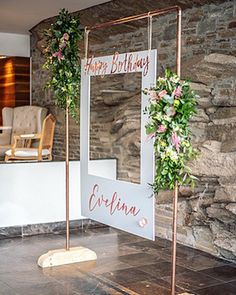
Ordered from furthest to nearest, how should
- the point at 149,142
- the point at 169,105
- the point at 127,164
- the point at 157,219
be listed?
1. the point at 127,164
2. the point at 157,219
3. the point at 149,142
4. the point at 169,105

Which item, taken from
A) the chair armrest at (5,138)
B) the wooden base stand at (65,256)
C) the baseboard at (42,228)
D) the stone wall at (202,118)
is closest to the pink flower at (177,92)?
the stone wall at (202,118)

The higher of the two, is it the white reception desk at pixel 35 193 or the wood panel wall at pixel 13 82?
the wood panel wall at pixel 13 82

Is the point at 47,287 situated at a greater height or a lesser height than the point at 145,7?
lesser

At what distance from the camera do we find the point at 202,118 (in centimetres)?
471

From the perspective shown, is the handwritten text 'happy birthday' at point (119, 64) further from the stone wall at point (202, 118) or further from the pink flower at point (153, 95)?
the stone wall at point (202, 118)

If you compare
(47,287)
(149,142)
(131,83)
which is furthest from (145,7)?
(47,287)

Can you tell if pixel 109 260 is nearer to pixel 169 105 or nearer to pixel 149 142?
pixel 149 142

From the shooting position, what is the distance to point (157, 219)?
214 inches

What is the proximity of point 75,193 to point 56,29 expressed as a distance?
2.06 metres

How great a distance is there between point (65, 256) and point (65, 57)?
1.69 meters

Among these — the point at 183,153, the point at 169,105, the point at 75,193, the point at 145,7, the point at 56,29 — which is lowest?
the point at 75,193

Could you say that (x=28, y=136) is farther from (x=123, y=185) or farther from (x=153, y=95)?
(x=153, y=95)

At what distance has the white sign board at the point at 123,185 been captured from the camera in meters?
3.53

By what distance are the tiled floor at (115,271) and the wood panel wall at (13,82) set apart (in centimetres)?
356
